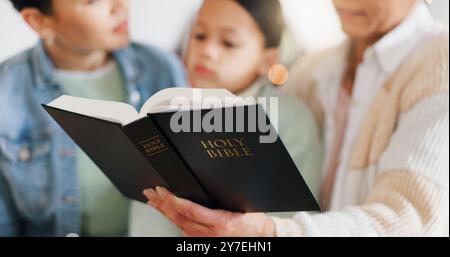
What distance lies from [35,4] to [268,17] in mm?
607

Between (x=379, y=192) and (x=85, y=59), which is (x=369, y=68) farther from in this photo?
(x=85, y=59)

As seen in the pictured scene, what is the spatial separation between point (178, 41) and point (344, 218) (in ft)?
2.09

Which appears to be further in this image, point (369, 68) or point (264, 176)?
point (369, 68)

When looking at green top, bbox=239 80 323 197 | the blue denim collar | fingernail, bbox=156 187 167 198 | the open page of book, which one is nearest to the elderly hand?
fingernail, bbox=156 187 167 198

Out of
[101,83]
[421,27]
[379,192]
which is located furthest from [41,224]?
[421,27]

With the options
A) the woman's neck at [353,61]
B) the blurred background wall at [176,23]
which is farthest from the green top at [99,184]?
the woman's neck at [353,61]

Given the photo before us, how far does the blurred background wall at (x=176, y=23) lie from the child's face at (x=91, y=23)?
0.04m

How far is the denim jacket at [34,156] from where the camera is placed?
62.9 inches

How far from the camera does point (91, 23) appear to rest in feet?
5.41

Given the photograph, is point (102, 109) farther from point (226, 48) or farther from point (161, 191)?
point (226, 48)

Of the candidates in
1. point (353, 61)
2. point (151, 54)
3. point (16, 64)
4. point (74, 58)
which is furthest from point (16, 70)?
point (353, 61)

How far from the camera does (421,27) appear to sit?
5.51 feet

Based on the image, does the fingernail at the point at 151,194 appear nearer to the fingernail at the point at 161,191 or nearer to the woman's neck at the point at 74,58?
the fingernail at the point at 161,191

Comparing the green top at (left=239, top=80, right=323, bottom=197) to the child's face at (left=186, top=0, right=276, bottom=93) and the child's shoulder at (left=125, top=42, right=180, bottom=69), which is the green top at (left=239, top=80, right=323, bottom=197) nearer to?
the child's face at (left=186, top=0, right=276, bottom=93)
